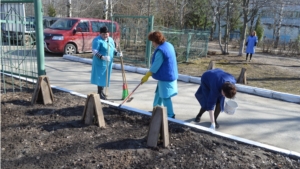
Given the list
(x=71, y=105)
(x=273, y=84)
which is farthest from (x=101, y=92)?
(x=273, y=84)

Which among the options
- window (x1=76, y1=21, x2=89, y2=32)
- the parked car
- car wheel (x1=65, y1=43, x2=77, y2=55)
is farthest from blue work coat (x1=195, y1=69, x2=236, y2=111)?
window (x1=76, y1=21, x2=89, y2=32)

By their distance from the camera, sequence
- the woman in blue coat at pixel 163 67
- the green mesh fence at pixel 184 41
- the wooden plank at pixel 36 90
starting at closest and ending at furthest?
1. the woman in blue coat at pixel 163 67
2. the wooden plank at pixel 36 90
3. the green mesh fence at pixel 184 41

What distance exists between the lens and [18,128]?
3.51 m

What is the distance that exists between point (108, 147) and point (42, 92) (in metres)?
1.87

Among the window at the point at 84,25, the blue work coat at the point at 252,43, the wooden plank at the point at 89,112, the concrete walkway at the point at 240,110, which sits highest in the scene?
the window at the point at 84,25

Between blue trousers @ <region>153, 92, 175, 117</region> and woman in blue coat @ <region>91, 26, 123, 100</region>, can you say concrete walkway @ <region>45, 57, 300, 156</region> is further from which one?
woman in blue coat @ <region>91, 26, 123, 100</region>

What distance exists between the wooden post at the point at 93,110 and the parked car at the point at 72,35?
23.5 feet

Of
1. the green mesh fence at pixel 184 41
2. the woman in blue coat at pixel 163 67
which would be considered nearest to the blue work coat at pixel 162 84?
the woman in blue coat at pixel 163 67

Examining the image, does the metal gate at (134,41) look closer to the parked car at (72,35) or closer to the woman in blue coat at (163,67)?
the parked car at (72,35)

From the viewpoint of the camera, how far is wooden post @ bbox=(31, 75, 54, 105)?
4312 millimetres

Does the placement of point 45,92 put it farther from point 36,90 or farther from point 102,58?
point 102,58

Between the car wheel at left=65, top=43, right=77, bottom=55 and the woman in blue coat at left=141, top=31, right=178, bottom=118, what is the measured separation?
8.02 metres

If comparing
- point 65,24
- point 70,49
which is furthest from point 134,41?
point 65,24

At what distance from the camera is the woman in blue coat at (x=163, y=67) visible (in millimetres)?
3916
